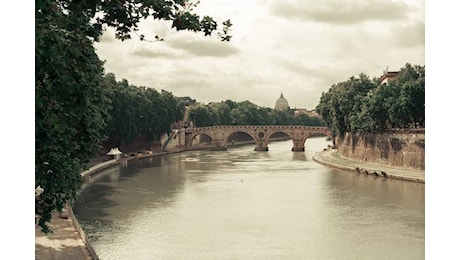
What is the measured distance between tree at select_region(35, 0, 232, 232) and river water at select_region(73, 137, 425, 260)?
819cm

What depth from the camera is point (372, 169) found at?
43000mm

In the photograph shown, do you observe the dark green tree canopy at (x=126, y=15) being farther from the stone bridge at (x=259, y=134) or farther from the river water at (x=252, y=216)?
the stone bridge at (x=259, y=134)

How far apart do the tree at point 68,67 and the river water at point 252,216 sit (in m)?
8.19

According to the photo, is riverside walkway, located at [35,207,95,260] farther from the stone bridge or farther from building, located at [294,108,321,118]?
building, located at [294,108,321,118]

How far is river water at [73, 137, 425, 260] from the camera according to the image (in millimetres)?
19406

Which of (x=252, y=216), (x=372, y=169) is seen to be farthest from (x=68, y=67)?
(x=372, y=169)

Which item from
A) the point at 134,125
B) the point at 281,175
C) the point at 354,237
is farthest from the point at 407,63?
the point at 354,237

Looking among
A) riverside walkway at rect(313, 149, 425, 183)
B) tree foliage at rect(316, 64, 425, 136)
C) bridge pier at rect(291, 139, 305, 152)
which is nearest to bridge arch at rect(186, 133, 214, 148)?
bridge pier at rect(291, 139, 305, 152)

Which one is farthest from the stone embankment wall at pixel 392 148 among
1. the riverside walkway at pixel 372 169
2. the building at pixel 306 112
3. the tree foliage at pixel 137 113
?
the building at pixel 306 112

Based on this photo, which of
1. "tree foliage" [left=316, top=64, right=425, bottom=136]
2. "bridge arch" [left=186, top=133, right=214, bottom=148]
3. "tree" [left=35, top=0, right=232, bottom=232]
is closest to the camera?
"tree" [left=35, top=0, right=232, bottom=232]

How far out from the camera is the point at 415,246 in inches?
787

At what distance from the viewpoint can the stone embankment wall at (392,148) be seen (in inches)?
1596

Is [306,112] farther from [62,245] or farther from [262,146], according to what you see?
[62,245]

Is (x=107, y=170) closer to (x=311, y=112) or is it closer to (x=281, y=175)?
(x=281, y=175)
